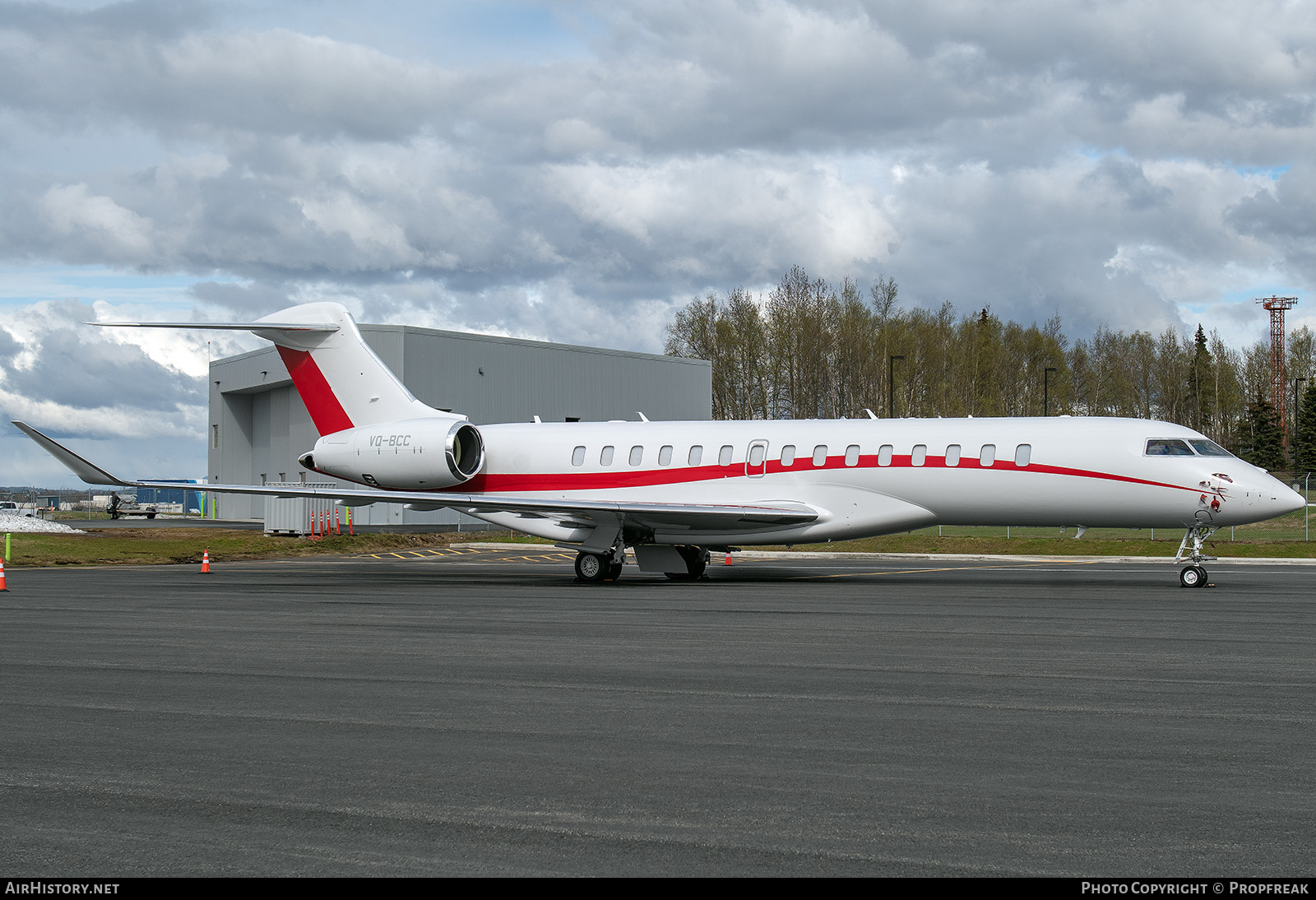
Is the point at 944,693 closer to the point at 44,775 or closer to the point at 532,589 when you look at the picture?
the point at 44,775

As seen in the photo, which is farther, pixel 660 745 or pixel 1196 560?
pixel 1196 560

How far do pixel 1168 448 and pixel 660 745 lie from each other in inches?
634

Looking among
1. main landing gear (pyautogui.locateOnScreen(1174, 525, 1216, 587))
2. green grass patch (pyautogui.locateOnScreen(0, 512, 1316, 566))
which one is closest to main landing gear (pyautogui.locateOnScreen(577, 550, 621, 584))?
green grass patch (pyautogui.locateOnScreen(0, 512, 1316, 566))

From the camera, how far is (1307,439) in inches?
3132

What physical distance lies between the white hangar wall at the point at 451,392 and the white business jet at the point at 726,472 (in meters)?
21.0

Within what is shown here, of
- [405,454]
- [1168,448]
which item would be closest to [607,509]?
[405,454]

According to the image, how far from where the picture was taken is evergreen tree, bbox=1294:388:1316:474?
77550 mm

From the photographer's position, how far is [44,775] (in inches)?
246

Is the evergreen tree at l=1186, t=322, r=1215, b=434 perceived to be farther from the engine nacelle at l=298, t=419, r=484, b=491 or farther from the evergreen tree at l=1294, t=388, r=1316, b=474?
the engine nacelle at l=298, t=419, r=484, b=491

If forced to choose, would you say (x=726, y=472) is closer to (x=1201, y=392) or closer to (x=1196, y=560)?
(x=1196, y=560)

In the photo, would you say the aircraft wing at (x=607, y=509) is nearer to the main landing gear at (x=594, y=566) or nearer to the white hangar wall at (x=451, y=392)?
the main landing gear at (x=594, y=566)

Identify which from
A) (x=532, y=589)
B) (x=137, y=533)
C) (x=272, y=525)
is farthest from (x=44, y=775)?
(x=137, y=533)

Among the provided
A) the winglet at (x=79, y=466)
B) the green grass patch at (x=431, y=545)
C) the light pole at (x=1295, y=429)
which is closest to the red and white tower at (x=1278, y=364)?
the light pole at (x=1295, y=429)

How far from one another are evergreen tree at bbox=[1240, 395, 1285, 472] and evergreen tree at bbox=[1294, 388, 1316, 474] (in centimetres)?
124
